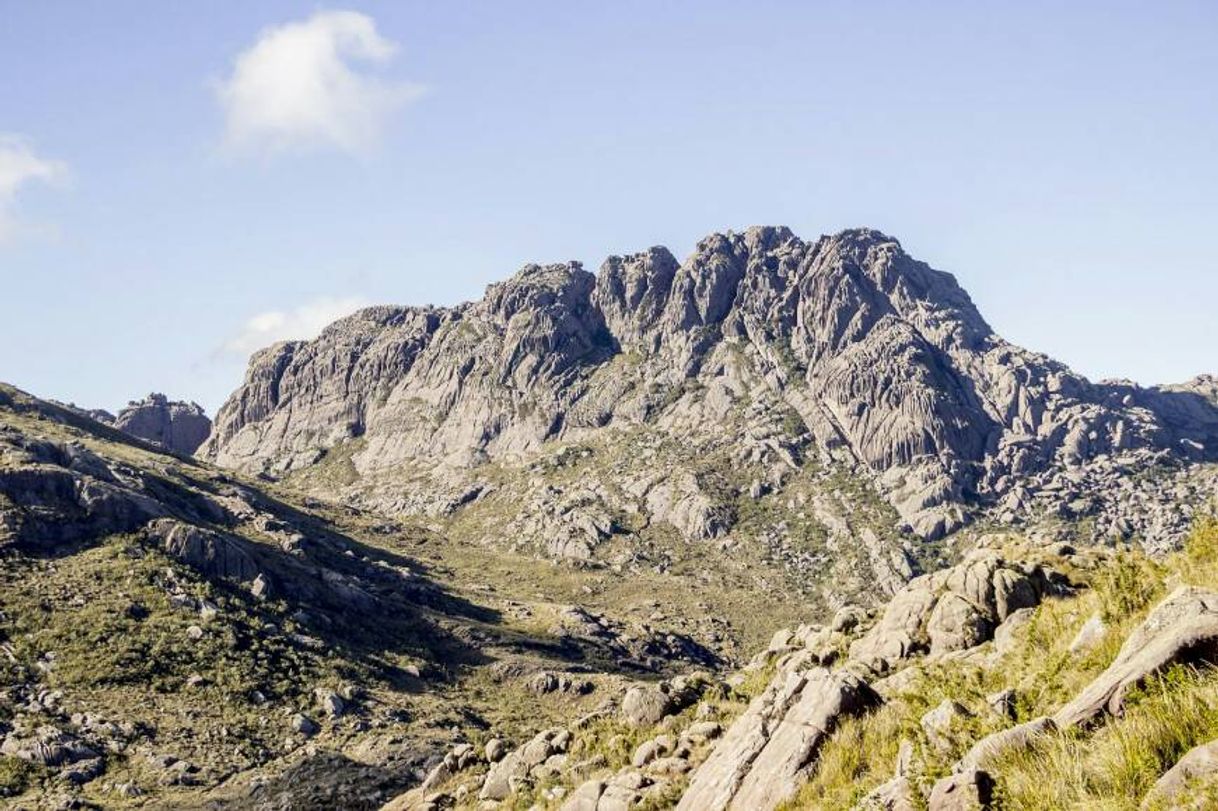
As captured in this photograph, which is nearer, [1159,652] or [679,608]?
[1159,652]

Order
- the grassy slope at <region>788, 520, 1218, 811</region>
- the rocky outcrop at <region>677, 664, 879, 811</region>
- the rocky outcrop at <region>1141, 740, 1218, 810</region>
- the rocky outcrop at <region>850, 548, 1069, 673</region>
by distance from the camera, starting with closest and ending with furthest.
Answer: the rocky outcrop at <region>1141, 740, 1218, 810</region>, the grassy slope at <region>788, 520, 1218, 811</region>, the rocky outcrop at <region>677, 664, 879, 811</region>, the rocky outcrop at <region>850, 548, 1069, 673</region>

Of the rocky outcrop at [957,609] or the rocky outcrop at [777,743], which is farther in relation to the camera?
the rocky outcrop at [957,609]

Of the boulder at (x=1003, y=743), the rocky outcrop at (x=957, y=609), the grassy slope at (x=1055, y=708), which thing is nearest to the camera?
the grassy slope at (x=1055, y=708)

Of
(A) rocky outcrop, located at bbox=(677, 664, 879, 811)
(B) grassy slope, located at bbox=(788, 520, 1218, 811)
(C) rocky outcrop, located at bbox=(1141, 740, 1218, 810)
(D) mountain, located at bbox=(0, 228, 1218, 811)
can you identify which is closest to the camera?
(C) rocky outcrop, located at bbox=(1141, 740, 1218, 810)

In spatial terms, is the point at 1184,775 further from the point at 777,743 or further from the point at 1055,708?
the point at 777,743

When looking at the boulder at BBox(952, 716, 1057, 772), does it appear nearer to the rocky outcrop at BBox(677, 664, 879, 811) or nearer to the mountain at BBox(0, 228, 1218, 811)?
the mountain at BBox(0, 228, 1218, 811)

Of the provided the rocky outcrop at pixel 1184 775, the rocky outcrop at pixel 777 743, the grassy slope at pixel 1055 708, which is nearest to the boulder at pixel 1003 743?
the grassy slope at pixel 1055 708

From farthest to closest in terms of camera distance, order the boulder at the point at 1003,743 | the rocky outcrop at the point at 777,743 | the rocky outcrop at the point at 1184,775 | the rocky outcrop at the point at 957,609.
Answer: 1. the rocky outcrop at the point at 957,609
2. the rocky outcrop at the point at 777,743
3. the boulder at the point at 1003,743
4. the rocky outcrop at the point at 1184,775

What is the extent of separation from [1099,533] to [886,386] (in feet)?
161

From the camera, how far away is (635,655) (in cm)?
9350

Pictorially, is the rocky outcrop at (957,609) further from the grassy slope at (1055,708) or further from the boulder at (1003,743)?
the boulder at (1003,743)

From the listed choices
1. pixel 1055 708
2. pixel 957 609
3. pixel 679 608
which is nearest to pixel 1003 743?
pixel 1055 708

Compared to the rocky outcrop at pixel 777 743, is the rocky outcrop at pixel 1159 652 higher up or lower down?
higher up

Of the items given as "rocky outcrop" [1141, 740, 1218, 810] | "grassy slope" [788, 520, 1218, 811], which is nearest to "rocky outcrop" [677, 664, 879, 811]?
"grassy slope" [788, 520, 1218, 811]
